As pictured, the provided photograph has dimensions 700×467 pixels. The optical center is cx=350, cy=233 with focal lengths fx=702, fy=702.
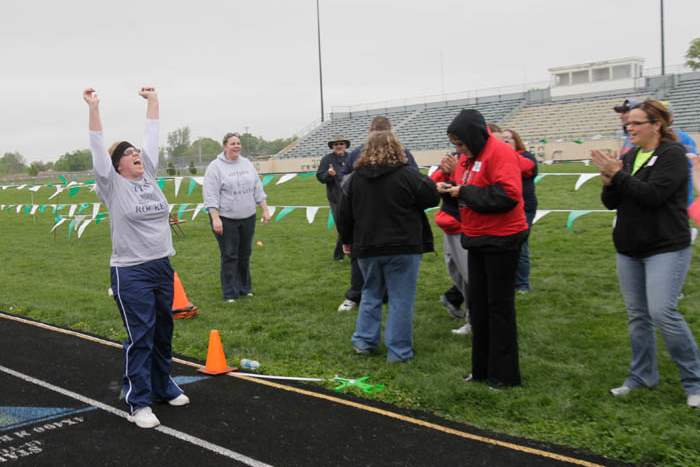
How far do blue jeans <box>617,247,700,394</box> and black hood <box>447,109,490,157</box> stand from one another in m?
1.22

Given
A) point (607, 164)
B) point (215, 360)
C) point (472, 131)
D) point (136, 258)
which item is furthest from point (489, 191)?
point (215, 360)

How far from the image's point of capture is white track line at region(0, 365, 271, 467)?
4145 mm

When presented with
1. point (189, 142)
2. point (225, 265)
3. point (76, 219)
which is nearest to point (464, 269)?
point (225, 265)

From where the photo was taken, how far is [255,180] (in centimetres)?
843

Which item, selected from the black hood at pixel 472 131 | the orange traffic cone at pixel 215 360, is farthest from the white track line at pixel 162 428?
the black hood at pixel 472 131

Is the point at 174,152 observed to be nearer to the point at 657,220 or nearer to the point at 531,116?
the point at 531,116

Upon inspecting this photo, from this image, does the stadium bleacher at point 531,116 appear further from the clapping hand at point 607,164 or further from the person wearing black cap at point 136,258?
the person wearing black cap at point 136,258

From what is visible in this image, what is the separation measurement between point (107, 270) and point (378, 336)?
7.30 m

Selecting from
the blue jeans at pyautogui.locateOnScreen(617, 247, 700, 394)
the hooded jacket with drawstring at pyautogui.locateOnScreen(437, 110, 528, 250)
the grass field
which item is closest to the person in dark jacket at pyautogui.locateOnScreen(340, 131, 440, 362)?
the grass field

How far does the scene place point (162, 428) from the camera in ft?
15.3

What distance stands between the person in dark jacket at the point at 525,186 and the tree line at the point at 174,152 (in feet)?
164

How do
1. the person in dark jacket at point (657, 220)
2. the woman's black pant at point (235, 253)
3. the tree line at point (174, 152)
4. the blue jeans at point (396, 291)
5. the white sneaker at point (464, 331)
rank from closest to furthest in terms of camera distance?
the person in dark jacket at point (657, 220)
the blue jeans at point (396, 291)
the white sneaker at point (464, 331)
the woman's black pant at point (235, 253)
the tree line at point (174, 152)

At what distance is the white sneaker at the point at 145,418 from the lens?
184 inches

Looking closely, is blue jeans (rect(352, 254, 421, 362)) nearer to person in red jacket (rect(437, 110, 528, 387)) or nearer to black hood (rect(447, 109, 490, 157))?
person in red jacket (rect(437, 110, 528, 387))
